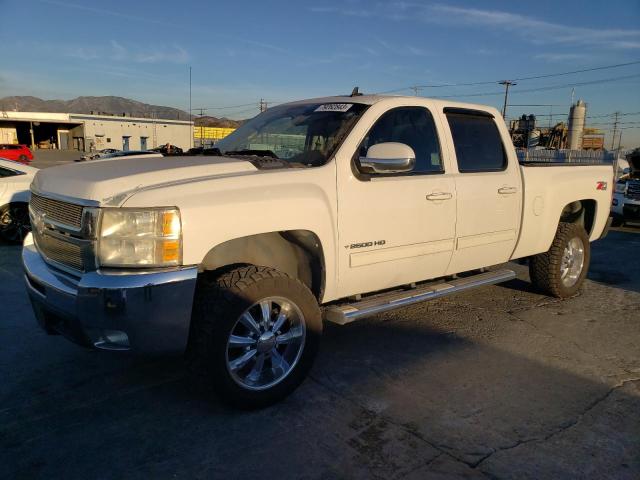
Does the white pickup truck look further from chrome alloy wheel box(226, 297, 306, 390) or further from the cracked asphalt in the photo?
the cracked asphalt

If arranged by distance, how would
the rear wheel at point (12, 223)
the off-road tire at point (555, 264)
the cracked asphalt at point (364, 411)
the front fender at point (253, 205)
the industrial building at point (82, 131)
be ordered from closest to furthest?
the cracked asphalt at point (364, 411)
the front fender at point (253, 205)
the off-road tire at point (555, 264)
the rear wheel at point (12, 223)
the industrial building at point (82, 131)

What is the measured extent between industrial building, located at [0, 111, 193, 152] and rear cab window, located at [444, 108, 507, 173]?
193ft

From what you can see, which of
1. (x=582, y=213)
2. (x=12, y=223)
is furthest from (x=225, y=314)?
(x=12, y=223)

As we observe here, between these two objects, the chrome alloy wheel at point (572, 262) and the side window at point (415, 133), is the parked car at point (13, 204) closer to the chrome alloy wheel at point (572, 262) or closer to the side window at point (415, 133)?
the side window at point (415, 133)

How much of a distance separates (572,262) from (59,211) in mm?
5329

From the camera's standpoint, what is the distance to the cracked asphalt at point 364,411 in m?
2.72

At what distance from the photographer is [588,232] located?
620 cm

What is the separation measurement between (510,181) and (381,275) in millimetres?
1805

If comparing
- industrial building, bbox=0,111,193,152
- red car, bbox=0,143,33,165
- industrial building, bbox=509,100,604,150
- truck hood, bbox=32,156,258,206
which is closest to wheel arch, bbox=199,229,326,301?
truck hood, bbox=32,156,258,206

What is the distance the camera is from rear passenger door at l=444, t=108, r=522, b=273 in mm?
4410

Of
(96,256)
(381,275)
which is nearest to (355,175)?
(381,275)

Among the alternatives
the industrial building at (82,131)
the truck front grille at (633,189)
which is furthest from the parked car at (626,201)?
the industrial building at (82,131)

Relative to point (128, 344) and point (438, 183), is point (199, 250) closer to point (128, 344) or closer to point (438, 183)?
point (128, 344)

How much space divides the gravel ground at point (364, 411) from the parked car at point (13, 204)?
13.6 feet
